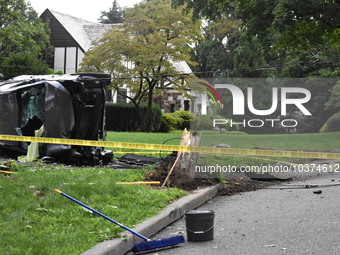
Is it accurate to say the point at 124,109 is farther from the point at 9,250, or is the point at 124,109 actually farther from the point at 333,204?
the point at 9,250

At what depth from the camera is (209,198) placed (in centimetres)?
956

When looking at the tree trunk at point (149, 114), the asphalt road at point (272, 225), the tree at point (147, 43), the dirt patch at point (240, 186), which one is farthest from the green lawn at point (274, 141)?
the tree trunk at point (149, 114)

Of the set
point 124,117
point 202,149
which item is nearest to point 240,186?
point 202,149

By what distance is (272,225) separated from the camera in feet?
23.9

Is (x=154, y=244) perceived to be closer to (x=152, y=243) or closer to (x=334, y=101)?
(x=152, y=243)

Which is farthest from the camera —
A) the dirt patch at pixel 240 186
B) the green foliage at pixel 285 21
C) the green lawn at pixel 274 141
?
the green lawn at pixel 274 141

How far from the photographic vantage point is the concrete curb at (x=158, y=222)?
5562 millimetres

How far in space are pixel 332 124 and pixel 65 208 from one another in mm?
23936

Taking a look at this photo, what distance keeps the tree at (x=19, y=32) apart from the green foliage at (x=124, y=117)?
28.8ft

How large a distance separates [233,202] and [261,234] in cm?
254

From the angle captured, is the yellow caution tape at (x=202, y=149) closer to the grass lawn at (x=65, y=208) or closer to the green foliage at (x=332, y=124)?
the grass lawn at (x=65, y=208)

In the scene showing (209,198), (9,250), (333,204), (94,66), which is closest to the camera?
(9,250)

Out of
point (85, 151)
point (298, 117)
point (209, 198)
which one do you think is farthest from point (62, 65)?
point (209, 198)

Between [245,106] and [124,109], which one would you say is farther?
[124,109]
